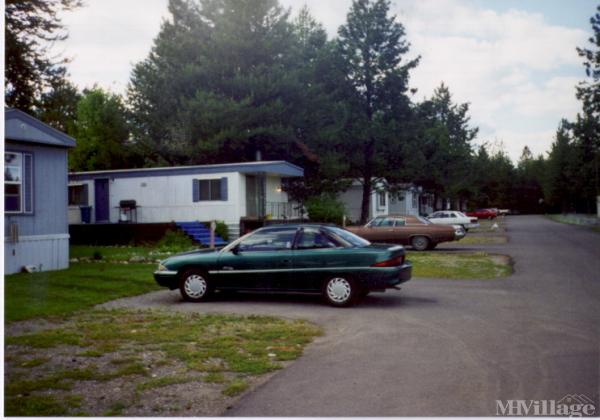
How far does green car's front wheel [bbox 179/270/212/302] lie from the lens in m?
10.6

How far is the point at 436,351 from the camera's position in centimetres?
666

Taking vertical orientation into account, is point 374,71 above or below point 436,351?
above

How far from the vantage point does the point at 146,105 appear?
40.4 metres

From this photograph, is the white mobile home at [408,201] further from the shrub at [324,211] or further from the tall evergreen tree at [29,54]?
Answer: the tall evergreen tree at [29,54]

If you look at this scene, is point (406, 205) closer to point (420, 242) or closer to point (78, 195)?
point (420, 242)

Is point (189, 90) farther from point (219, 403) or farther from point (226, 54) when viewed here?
point (219, 403)

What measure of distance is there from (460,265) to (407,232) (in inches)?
217

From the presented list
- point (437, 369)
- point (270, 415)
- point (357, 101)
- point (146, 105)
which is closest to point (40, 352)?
point (270, 415)

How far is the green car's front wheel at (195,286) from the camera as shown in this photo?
34.8ft

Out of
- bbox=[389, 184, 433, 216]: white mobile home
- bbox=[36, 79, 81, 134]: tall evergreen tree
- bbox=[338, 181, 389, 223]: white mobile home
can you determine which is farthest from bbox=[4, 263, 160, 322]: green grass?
bbox=[389, 184, 433, 216]: white mobile home

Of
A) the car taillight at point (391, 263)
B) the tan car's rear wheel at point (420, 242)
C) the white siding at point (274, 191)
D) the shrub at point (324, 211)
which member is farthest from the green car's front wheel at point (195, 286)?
the shrub at point (324, 211)

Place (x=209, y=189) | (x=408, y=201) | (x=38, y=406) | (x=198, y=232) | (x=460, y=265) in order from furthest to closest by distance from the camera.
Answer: (x=408, y=201), (x=209, y=189), (x=198, y=232), (x=460, y=265), (x=38, y=406)

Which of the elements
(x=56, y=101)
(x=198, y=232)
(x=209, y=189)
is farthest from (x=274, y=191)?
(x=56, y=101)

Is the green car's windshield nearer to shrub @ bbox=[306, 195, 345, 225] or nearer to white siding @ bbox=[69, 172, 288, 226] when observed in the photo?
white siding @ bbox=[69, 172, 288, 226]
